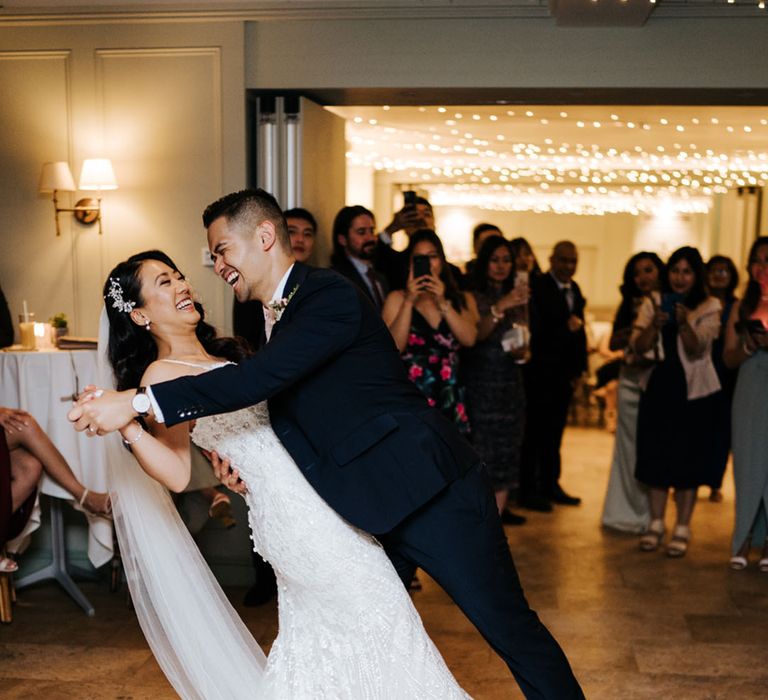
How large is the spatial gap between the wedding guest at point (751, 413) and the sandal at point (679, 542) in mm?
255

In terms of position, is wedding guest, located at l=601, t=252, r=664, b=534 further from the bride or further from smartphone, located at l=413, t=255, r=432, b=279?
the bride

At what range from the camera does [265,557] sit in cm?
232

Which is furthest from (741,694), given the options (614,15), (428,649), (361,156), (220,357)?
(361,156)

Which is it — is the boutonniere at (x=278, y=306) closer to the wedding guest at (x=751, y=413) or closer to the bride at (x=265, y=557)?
the bride at (x=265, y=557)

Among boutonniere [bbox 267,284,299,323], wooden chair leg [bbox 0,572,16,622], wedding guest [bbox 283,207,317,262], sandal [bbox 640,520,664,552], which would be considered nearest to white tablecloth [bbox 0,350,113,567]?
wooden chair leg [bbox 0,572,16,622]

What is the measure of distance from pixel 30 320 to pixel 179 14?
1499mm

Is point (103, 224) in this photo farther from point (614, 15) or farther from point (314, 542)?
point (314, 542)

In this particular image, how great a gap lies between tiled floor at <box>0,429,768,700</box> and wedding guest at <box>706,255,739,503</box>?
1.42ft

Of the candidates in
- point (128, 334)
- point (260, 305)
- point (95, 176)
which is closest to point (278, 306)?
point (128, 334)

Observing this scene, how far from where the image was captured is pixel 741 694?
3.13 meters

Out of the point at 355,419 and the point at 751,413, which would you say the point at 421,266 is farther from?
the point at 355,419

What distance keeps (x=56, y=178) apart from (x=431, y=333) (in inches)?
68.9

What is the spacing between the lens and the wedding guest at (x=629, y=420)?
5.07 metres

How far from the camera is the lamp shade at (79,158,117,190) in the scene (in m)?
4.17
